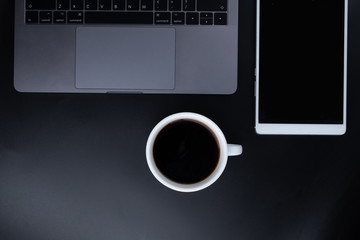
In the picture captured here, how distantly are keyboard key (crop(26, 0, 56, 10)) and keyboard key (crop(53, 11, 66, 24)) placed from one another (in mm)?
13

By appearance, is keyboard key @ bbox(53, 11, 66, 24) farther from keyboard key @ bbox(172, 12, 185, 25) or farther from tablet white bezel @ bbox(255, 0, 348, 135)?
tablet white bezel @ bbox(255, 0, 348, 135)

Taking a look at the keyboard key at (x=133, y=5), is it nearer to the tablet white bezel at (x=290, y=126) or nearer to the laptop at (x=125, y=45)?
the laptop at (x=125, y=45)

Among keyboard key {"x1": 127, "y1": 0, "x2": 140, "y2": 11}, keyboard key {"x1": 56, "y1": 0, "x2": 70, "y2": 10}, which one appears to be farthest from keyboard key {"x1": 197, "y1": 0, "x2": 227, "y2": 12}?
keyboard key {"x1": 56, "y1": 0, "x2": 70, "y2": 10}

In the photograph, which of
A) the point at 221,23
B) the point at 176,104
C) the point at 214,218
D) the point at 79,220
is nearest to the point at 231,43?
the point at 221,23

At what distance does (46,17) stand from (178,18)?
23cm

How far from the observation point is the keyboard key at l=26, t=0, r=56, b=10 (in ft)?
1.90

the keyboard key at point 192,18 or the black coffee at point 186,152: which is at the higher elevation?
the keyboard key at point 192,18

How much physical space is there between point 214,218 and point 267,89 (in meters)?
0.26

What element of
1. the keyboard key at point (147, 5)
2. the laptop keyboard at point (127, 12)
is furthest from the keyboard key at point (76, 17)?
the keyboard key at point (147, 5)

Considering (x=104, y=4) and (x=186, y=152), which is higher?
(x=104, y=4)

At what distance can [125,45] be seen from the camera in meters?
0.58

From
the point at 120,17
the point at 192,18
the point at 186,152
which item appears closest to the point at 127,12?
the point at 120,17

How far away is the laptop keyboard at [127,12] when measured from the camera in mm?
579

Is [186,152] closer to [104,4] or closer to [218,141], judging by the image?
[218,141]
